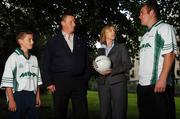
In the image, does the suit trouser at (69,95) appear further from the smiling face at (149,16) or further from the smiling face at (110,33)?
the smiling face at (149,16)

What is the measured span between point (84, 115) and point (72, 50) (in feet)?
3.78

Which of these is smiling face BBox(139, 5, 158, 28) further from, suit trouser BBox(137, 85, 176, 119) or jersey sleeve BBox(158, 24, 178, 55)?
suit trouser BBox(137, 85, 176, 119)

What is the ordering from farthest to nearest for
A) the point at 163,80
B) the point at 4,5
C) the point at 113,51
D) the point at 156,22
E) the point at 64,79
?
the point at 4,5 → the point at 113,51 → the point at 64,79 → the point at 156,22 → the point at 163,80

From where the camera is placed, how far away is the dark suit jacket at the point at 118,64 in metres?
8.69

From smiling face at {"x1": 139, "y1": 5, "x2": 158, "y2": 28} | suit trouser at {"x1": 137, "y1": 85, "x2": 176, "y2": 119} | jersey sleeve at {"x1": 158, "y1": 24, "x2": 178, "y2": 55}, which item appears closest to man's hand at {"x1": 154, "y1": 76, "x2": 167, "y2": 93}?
suit trouser at {"x1": 137, "y1": 85, "x2": 176, "y2": 119}

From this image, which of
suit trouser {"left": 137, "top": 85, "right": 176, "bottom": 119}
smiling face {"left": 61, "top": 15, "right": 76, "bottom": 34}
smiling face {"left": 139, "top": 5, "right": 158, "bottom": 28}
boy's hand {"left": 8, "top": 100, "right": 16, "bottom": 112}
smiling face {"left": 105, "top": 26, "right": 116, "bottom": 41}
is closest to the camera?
suit trouser {"left": 137, "top": 85, "right": 176, "bottom": 119}

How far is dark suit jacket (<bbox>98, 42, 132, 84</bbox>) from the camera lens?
8688 millimetres

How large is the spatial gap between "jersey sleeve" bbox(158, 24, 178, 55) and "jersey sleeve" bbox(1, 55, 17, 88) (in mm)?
2728

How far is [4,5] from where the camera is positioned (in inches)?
704

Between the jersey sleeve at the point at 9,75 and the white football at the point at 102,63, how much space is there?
1.47 m

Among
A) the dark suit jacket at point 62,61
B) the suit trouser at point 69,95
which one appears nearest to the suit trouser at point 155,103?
the suit trouser at point 69,95

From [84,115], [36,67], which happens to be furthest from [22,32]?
[84,115]

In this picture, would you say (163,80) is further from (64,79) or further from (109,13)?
(109,13)

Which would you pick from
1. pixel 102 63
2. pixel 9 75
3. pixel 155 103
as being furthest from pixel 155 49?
pixel 9 75
